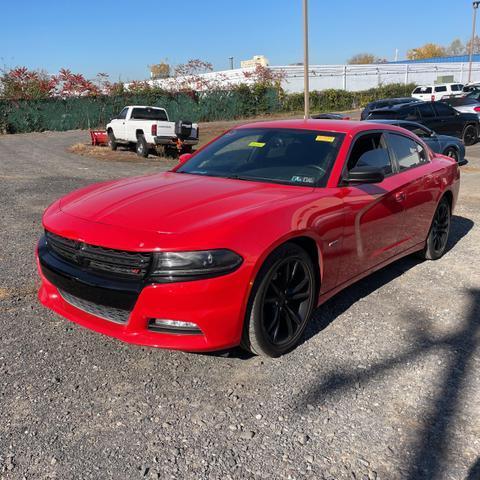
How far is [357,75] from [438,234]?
167 ft

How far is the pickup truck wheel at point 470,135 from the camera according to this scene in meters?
17.4

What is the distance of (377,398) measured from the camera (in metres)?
3.05

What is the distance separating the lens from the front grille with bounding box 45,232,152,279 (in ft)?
9.78

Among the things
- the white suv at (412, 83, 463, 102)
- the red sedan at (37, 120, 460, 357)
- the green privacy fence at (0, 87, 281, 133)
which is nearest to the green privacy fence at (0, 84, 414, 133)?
the green privacy fence at (0, 87, 281, 133)

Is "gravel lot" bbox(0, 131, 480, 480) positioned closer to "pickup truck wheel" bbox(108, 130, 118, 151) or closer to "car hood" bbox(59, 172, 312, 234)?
"car hood" bbox(59, 172, 312, 234)

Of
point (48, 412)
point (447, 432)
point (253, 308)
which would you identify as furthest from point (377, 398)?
point (48, 412)

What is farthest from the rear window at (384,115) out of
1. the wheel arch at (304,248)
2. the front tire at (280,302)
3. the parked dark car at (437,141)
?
the front tire at (280,302)

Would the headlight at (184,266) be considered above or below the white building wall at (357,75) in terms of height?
below

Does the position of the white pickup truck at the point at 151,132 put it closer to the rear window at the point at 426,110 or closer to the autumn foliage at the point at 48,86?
the rear window at the point at 426,110

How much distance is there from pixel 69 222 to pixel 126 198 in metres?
0.44

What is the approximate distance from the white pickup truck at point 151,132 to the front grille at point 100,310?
12674 millimetres

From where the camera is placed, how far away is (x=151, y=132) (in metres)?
16.2

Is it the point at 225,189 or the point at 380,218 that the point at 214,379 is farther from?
the point at 380,218

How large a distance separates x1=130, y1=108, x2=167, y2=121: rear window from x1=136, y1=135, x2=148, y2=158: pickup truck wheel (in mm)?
1139
